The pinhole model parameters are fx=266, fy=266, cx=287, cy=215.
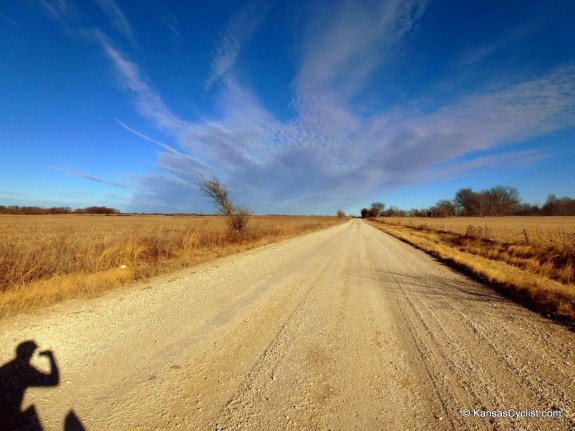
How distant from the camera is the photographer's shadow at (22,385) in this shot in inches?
93.1

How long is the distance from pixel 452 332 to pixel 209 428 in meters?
3.92

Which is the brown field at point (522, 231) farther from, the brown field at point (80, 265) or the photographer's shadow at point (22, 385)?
the photographer's shadow at point (22, 385)

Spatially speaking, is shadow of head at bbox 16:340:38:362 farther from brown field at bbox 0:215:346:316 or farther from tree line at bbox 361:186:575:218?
tree line at bbox 361:186:575:218

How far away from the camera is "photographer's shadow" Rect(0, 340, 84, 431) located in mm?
2365

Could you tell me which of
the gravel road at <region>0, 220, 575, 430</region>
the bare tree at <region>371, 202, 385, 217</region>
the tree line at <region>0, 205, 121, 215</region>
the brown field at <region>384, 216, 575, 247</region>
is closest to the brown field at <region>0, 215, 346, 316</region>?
the gravel road at <region>0, 220, 575, 430</region>

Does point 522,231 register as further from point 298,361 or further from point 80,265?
point 80,265

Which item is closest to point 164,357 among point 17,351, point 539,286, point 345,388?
point 17,351

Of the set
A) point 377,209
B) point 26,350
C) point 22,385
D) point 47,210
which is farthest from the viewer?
point 377,209

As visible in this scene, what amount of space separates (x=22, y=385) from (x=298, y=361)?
10.1ft

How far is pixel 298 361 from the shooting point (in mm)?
3439

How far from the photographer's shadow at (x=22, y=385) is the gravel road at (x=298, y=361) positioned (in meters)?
0.08

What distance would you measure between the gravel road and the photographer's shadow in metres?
0.08

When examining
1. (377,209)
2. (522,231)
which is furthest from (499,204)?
(522,231)

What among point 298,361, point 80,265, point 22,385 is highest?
point 80,265
